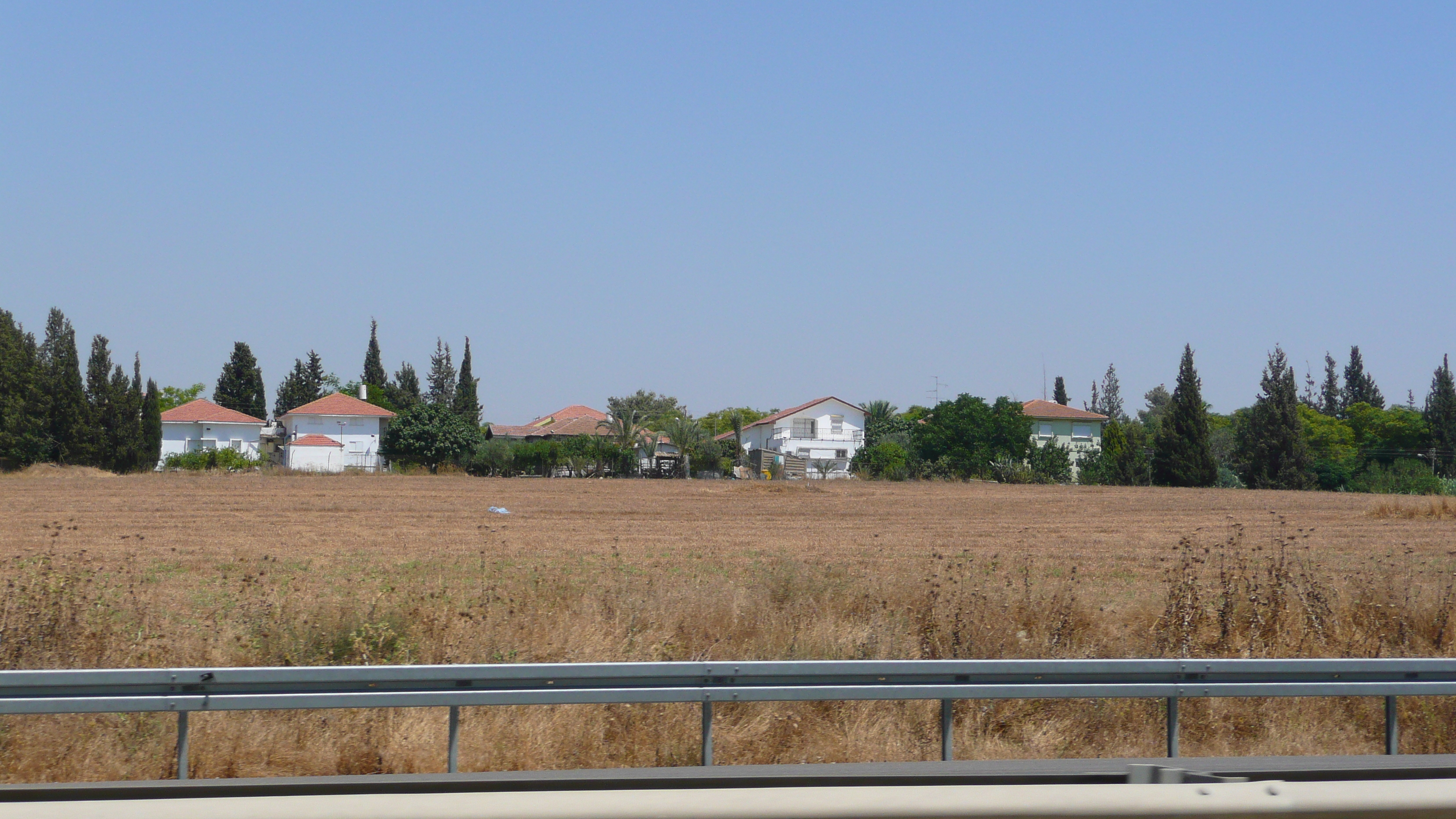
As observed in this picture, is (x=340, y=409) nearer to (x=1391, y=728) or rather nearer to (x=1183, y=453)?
(x=1183, y=453)

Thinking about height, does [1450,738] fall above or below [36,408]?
below

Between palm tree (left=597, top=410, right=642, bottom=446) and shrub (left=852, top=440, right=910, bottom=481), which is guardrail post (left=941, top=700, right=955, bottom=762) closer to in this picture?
shrub (left=852, top=440, right=910, bottom=481)

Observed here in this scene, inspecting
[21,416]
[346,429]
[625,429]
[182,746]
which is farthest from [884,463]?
[182,746]

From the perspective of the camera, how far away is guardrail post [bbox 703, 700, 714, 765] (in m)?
5.80

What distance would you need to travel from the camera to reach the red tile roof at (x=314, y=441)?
7875 centimetres

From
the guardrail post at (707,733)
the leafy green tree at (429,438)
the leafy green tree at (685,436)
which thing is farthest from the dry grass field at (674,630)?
the leafy green tree at (685,436)

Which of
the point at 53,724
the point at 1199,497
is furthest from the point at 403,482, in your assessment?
the point at 53,724

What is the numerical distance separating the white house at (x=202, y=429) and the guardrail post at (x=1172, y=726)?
8505 centimetres

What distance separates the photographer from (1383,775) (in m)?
5.39

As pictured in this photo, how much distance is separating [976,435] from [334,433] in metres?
46.6

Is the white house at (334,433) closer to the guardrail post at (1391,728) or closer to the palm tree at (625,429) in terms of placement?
the palm tree at (625,429)

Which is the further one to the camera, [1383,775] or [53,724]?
[53,724]

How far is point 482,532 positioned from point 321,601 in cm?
1539

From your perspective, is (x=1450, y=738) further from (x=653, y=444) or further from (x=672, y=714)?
(x=653, y=444)
